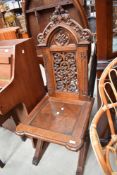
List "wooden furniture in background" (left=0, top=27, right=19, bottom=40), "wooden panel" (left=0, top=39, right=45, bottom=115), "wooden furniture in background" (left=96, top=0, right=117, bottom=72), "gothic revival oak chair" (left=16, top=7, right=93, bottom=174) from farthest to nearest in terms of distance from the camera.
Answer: "wooden furniture in background" (left=0, top=27, right=19, bottom=40)
"wooden panel" (left=0, top=39, right=45, bottom=115)
"gothic revival oak chair" (left=16, top=7, right=93, bottom=174)
"wooden furniture in background" (left=96, top=0, right=117, bottom=72)

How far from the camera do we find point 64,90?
1406 mm

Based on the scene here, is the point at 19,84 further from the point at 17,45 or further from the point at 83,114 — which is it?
the point at 83,114

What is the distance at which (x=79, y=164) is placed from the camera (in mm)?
1354

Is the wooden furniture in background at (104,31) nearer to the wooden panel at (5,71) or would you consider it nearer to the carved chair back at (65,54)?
the carved chair back at (65,54)

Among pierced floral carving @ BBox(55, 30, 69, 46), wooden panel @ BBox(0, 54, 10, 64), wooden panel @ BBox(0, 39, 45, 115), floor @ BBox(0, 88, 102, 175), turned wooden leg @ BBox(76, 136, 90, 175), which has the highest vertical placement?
pierced floral carving @ BBox(55, 30, 69, 46)

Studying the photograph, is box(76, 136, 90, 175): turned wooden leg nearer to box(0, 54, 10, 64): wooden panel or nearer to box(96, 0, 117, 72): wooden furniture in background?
box(96, 0, 117, 72): wooden furniture in background

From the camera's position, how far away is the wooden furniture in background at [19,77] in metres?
1.23

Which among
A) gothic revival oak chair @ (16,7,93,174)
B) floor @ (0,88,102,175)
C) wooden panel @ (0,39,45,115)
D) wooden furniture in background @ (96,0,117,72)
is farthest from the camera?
floor @ (0,88,102,175)

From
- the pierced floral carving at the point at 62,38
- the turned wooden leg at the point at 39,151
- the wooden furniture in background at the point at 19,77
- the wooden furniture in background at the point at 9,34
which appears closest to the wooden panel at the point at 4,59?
the wooden furniture in background at the point at 19,77

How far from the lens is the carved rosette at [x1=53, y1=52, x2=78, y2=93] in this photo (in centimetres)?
128

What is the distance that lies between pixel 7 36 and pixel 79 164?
61.3 inches

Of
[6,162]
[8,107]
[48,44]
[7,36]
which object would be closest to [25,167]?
[6,162]

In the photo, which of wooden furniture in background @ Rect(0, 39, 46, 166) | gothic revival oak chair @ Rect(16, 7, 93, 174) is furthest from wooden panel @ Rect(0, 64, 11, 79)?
gothic revival oak chair @ Rect(16, 7, 93, 174)

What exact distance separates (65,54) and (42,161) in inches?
38.2
